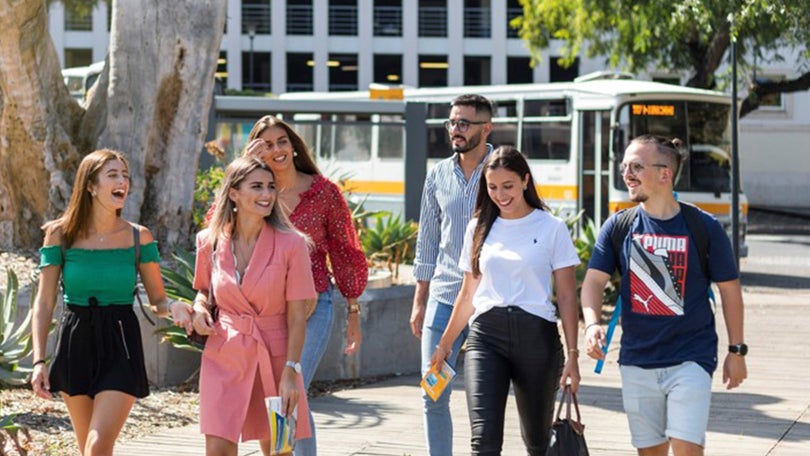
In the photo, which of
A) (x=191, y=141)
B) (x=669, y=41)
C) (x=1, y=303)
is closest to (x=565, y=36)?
(x=669, y=41)

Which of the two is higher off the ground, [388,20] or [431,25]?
[388,20]

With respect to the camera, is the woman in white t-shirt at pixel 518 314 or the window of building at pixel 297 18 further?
the window of building at pixel 297 18

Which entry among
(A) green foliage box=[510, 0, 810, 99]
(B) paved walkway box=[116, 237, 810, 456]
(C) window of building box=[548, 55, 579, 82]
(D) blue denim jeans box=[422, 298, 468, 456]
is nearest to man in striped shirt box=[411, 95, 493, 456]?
(D) blue denim jeans box=[422, 298, 468, 456]

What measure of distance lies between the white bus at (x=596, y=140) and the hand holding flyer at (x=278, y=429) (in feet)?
54.8

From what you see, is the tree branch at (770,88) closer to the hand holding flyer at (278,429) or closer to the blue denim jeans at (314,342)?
the blue denim jeans at (314,342)

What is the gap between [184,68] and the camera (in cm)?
1259

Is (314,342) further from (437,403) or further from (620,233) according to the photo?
(620,233)

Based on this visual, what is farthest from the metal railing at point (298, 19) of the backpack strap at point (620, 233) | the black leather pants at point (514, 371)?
the backpack strap at point (620, 233)

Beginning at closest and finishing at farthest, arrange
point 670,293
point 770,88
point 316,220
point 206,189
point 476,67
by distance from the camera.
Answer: point 670,293
point 316,220
point 206,189
point 770,88
point 476,67

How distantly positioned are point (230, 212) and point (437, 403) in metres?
1.48

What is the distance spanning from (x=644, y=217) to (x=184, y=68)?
7.33 meters

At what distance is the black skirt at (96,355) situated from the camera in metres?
6.15

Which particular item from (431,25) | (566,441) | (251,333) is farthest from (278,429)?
(431,25)

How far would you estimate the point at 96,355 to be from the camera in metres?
6.18
